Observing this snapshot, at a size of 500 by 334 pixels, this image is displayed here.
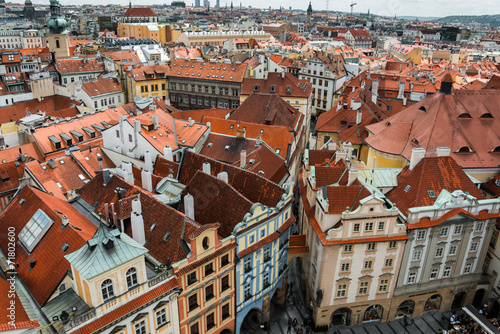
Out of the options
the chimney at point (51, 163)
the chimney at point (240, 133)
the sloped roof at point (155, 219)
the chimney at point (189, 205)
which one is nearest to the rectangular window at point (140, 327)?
the sloped roof at point (155, 219)

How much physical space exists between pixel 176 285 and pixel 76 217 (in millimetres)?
12841

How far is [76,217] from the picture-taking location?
39094 millimetres

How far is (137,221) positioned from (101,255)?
7.79 meters

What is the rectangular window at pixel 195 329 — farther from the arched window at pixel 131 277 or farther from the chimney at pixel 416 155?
the chimney at pixel 416 155

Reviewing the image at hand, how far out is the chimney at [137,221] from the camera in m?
35.8

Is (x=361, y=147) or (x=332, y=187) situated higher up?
(x=332, y=187)

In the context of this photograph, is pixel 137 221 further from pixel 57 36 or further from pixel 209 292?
pixel 57 36

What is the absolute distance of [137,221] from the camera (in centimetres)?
3628

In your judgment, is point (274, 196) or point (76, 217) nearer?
point (76, 217)

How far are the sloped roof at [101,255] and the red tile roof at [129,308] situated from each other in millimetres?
3838

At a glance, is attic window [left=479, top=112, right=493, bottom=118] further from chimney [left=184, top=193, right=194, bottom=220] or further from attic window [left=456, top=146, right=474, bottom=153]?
chimney [left=184, top=193, right=194, bottom=220]

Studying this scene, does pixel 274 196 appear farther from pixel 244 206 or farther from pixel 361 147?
pixel 361 147

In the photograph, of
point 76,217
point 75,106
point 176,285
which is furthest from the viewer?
point 75,106

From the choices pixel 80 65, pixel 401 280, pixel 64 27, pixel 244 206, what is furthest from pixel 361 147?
pixel 64 27
